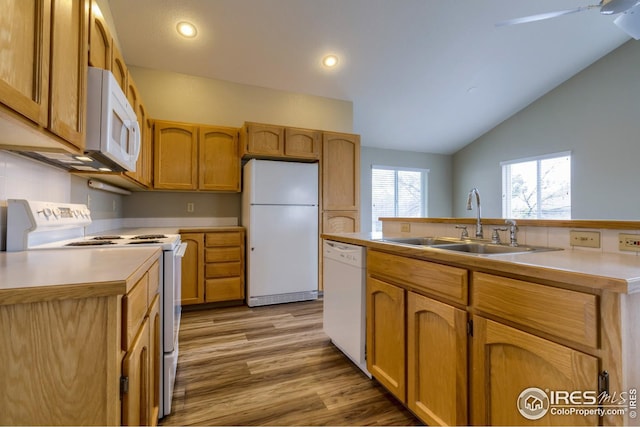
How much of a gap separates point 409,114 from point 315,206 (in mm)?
2615

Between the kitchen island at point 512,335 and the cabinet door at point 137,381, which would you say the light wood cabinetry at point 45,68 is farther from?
the kitchen island at point 512,335

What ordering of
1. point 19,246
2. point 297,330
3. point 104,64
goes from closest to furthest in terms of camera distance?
point 19,246
point 104,64
point 297,330

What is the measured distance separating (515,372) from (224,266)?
2890mm

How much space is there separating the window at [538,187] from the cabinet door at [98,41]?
587 cm

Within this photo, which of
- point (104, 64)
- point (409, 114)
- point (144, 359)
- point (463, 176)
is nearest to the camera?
point (144, 359)

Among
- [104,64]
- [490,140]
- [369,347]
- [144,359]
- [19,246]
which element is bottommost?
[369,347]

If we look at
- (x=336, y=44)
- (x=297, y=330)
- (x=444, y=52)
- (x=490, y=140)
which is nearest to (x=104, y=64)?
(x=297, y=330)

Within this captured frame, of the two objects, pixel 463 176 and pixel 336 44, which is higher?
pixel 336 44

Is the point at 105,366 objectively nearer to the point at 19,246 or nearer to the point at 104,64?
the point at 19,246

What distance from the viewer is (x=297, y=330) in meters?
2.58

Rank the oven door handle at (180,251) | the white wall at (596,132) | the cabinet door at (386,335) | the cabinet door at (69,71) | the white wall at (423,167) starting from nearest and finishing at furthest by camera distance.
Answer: the cabinet door at (69,71), the cabinet door at (386,335), the oven door handle at (180,251), the white wall at (596,132), the white wall at (423,167)

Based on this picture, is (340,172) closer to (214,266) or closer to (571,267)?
(214,266)

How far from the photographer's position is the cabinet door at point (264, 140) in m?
3.29

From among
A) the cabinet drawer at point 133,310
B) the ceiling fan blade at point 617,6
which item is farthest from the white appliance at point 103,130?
the ceiling fan blade at point 617,6
